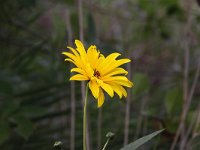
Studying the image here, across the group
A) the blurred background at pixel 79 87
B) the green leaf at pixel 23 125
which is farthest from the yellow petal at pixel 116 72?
the green leaf at pixel 23 125

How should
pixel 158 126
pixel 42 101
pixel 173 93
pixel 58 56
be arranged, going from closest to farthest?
pixel 158 126
pixel 173 93
pixel 58 56
pixel 42 101

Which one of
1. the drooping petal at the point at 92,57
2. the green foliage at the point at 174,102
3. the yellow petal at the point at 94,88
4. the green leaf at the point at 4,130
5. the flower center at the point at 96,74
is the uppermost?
the drooping petal at the point at 92,57

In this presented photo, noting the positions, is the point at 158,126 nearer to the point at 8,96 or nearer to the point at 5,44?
the point at 8,96

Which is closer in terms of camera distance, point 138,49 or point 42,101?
point 42,101

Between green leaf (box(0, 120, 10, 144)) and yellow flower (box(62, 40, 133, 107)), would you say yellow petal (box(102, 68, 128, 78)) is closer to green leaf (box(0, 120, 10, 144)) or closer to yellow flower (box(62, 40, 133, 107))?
yellow flower (box(62, 40, 133, 107))

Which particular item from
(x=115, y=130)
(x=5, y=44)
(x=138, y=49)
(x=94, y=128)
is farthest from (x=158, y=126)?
(x=138, y=49)

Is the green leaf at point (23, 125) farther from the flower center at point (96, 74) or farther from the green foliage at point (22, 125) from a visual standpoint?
the flower center at point (96, 74)

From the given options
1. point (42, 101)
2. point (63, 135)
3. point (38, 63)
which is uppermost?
point (38, 63)
